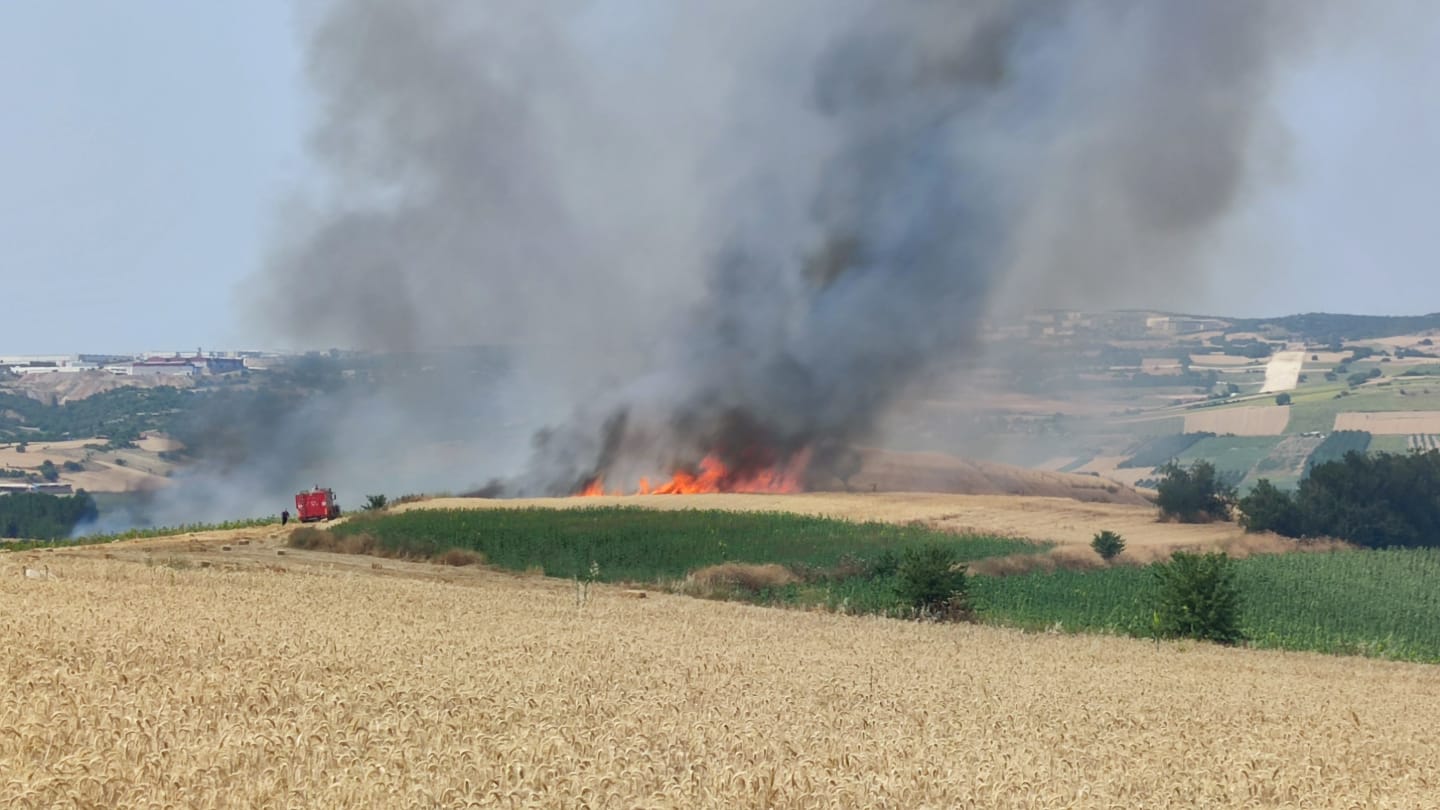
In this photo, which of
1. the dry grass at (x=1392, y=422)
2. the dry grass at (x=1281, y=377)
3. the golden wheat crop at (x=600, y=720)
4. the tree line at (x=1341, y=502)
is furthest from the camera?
the dry grass at (x=1281, y=377)

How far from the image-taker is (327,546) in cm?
4894

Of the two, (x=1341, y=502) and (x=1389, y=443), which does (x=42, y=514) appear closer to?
(x=1341, y=502)

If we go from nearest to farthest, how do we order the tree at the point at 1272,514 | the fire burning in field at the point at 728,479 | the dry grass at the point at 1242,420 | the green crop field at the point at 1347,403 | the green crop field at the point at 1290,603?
the green crop field at the point at 1290,603, the tree at the point at 1272,514, the fire burning in field at the point at 728,479, the dry grass at the point at 1242,420, the green crop field at the point at 1347,403

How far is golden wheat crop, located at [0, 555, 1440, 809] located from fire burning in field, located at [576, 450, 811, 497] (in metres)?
57.5

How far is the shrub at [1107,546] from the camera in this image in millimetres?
53062

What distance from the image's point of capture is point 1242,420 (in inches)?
6526

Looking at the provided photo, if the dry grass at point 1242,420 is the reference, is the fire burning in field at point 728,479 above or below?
above

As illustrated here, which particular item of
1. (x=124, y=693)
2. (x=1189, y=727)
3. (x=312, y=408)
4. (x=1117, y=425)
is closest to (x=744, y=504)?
(x=1189, y=727)

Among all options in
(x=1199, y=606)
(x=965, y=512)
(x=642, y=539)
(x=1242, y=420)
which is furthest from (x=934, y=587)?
(x=1242, y=420)

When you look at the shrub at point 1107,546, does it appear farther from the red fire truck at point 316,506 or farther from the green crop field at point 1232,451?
the green crop field at point 1232,451

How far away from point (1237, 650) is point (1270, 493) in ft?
135

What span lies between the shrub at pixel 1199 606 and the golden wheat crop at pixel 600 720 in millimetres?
10697

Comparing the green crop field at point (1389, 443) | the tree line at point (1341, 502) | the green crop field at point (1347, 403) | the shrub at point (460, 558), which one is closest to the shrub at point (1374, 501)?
the tree line at point (1341, 502)

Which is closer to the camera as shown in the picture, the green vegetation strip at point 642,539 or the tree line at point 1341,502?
the green vegetation strip at point 642,539
